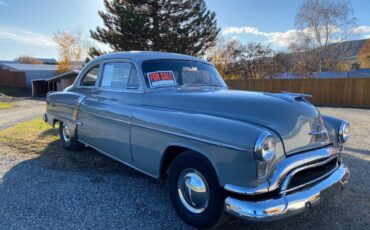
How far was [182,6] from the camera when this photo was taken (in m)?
20.6

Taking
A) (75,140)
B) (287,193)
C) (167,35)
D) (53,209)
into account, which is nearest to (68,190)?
(53,209)

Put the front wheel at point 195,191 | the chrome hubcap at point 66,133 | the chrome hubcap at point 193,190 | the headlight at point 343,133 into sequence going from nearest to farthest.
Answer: the front wheel at point 195,191 < the chrome hubcap at point 193,190 < the headlight at point 343,133 < the chrome hubcap at point 66,133

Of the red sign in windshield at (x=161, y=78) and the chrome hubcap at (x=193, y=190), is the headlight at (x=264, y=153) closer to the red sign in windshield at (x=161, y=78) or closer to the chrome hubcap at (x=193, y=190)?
the chrome hubcap at (x=193, y=190)

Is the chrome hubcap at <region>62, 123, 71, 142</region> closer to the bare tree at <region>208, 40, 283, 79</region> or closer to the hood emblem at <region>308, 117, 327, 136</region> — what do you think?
the hood emblem at <region>308, 117, 327, 136</region>

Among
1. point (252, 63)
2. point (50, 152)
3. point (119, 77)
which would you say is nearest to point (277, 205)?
point (119, 77)

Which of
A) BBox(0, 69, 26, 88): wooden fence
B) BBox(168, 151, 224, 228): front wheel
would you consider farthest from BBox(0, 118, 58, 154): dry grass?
BBox(0, 69, 26, 88): wooden fence

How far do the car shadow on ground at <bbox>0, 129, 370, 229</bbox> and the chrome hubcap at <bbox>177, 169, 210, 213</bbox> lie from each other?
268 mm

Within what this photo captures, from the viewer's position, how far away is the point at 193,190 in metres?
3.04

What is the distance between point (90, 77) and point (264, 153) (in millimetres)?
3636

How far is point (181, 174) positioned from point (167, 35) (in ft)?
58.2

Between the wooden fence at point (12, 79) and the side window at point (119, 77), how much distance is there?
40117 mm

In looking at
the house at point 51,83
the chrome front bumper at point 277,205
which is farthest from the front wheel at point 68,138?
the house at point 51,83

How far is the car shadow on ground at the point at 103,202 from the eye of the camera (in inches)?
127

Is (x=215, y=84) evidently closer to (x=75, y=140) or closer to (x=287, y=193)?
(x=287, y=193)
